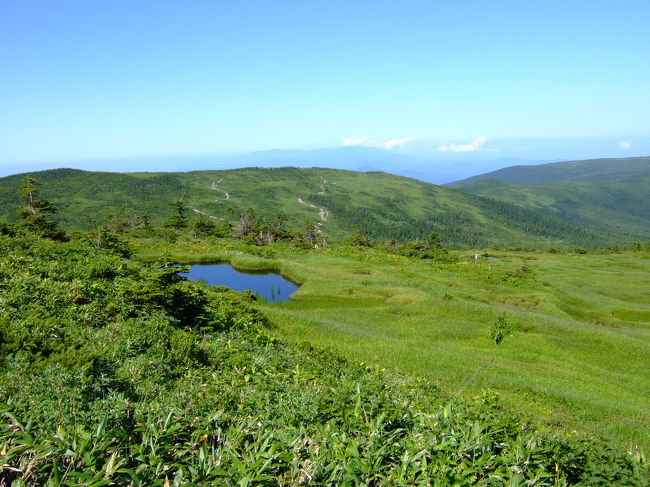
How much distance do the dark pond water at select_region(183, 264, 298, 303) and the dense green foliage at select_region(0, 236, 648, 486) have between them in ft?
100

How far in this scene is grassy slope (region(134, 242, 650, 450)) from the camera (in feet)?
57.8

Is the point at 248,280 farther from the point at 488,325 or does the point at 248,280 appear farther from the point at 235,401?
the point at 235,401

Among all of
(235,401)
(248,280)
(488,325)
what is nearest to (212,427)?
(235,401)

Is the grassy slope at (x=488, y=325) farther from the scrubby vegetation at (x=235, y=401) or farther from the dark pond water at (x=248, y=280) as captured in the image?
the dark pond water at (x=248, y=280)

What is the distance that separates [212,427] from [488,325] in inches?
1177

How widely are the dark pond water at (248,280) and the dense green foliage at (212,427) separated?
30565 mm

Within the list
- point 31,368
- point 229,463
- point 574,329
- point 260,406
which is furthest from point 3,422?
point 574,329

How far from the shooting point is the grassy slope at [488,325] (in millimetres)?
17609

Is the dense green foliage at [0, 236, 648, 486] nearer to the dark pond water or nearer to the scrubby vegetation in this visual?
the scrubby vegetation

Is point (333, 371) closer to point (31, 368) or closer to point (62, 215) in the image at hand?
point (31, 368)

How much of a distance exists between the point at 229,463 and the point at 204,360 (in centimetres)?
681

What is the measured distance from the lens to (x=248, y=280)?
48344 millimetres

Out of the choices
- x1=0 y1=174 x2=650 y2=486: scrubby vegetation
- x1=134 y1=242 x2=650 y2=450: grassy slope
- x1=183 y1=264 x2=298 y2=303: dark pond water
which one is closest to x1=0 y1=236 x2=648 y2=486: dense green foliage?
x1=0 y1=174 x2=650 y2=486: scrubby vegetation

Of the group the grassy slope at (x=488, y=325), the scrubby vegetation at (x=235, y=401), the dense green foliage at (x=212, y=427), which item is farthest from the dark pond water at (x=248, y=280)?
the dense green foliage at (x=212, y=427)
